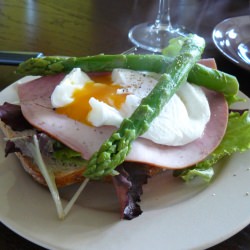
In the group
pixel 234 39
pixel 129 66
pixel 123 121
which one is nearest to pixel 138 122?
pixel 123 121

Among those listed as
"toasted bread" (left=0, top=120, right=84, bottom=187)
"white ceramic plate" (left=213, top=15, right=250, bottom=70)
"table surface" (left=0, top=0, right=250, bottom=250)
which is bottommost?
"table surface" (left=0, top=0, right=250, bottom=250)

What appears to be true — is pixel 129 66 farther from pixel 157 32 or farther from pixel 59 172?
pixel 157 32

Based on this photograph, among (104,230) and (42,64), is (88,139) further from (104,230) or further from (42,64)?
(42,64)

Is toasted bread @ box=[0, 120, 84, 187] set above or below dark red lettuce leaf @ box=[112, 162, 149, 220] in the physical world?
below


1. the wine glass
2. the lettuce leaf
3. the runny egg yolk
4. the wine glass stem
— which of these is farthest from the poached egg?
the wine glass stem

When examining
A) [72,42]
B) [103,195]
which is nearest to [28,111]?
[103,195]

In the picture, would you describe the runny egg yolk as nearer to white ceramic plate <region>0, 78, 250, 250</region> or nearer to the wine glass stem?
white ceramic plate <region>0, 78, 250, 250</region>
